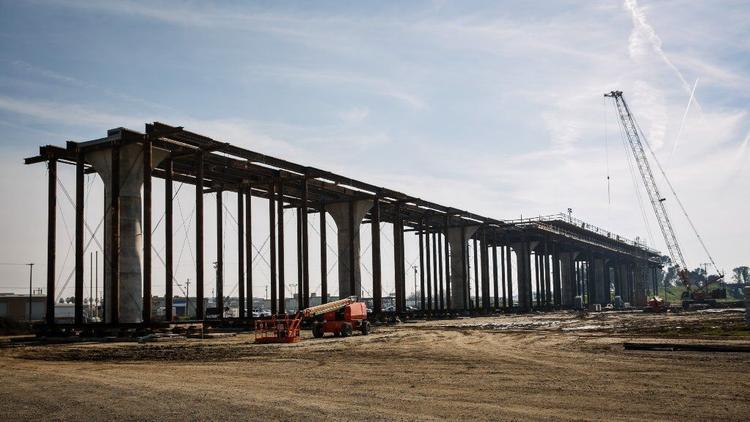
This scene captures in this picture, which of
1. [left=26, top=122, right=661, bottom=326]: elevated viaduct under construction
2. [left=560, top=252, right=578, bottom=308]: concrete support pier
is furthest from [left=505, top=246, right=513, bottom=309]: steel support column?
[left=560, top=252, right=578, bottom=308]: concrete support pier

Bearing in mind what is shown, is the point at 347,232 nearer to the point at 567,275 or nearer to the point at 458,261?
the point at 458,261

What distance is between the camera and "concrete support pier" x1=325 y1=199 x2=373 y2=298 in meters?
62.4

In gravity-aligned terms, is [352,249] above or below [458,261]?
above

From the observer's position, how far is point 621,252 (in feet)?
477

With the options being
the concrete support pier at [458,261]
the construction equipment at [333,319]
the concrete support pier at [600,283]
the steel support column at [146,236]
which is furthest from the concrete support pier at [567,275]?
the steel support column at [146,236]

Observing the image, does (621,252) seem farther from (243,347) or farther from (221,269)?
(243,347)

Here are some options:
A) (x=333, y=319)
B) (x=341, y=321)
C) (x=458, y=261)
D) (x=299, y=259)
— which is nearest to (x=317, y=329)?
(x=333, y=319)

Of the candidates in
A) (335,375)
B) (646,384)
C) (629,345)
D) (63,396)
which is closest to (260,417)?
(63,396)

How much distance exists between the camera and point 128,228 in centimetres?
3841

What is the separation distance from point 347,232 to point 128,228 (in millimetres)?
27484

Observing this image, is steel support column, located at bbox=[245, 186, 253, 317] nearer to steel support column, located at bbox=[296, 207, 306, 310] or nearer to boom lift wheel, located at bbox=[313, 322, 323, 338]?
steel support column, located at bbox=[296, 207, 306, 310]

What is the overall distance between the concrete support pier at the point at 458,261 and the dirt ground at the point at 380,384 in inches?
2189

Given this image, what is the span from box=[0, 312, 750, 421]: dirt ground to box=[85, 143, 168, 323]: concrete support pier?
36.1ft

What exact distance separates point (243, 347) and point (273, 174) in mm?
24298
